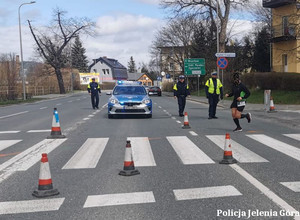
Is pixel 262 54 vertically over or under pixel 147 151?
over

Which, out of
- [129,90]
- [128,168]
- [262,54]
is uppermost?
[262,54]

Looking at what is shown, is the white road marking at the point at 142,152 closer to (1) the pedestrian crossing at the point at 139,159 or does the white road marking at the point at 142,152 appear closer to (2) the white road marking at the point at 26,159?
(1) the pedestrian crossing at the point at 139,159

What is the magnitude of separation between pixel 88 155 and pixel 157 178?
241 centimetres

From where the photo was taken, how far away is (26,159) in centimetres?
760

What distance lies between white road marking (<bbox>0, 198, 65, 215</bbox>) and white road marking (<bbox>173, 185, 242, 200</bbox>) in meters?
1.56

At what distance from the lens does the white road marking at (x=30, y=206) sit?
15.0 ft

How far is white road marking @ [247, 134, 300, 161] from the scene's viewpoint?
26.2 ft

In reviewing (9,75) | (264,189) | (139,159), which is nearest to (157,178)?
(139,159)

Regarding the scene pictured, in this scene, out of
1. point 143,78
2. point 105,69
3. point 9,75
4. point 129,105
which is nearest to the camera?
point 129,105

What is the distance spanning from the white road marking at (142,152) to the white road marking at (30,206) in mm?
2300

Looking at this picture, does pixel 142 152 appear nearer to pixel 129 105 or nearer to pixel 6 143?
pixel 6 143

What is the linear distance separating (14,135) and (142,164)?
18.9ft

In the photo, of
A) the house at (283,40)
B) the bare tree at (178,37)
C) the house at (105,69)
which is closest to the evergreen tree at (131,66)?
the house at (105,69)

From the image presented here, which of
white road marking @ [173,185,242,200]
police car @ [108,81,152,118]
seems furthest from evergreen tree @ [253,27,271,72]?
white road marking @ [173,185,242,200]
